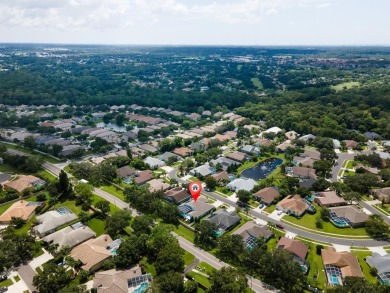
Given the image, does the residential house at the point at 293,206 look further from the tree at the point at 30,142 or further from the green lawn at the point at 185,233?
the tree at the point at 30,142

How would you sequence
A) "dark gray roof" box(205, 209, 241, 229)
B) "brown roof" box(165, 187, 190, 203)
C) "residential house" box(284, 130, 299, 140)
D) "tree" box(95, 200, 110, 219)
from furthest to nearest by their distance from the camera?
"residential house" box(284, 130, 299, 140)
"brown roof" box(165, 187, 190, 203)
"tree" box(95, 200, 110, 219)
"dark gray roof" box(205, 209, 241, 229)

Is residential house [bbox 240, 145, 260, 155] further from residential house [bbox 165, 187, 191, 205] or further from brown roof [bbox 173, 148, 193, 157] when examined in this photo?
residential house [bbox 165, 187, 191, 205]

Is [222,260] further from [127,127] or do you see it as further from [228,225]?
[127,127]

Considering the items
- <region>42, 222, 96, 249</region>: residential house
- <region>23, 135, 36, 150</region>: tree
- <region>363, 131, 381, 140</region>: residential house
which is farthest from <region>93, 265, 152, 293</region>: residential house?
<region>363, 131, 381, 140</region>: residential house

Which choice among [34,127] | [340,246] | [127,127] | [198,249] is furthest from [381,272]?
[34,127]

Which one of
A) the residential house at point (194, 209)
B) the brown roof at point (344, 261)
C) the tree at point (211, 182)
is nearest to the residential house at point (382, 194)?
the brown roof at point (344, 261)

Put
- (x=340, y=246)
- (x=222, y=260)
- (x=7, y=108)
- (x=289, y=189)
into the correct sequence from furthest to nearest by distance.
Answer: (x=7, y=108) < (x=289, y=189) < (x=340, y=246) < (x=222, y=260)
